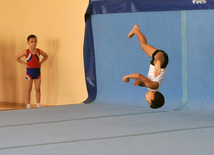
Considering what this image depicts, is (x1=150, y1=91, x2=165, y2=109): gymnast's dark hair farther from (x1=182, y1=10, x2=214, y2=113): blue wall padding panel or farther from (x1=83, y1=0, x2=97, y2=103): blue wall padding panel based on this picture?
(x1=83, y1=0, x2=97, y2=103): blue wall padding panel

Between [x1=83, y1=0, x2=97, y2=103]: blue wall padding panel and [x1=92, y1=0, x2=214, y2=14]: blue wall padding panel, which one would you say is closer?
[x1=92, y1=0, x2=214, y2=14]: blue wall padding panel

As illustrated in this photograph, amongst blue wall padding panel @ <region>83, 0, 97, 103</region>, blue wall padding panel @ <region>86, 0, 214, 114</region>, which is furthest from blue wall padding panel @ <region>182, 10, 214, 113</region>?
blue wall padding panel @ <region>83, 0, 97, 103</region>

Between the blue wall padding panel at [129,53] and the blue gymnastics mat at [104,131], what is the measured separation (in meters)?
0.29

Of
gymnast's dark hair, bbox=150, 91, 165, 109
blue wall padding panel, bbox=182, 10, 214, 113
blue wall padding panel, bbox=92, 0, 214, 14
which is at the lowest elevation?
gymnast's dark hair, bbox=150, 91, 165, 109

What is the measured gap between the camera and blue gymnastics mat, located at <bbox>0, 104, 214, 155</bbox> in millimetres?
4465

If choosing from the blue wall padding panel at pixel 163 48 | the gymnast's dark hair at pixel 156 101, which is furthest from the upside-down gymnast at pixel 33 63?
the gymnast's dark hair at pixel 156 101

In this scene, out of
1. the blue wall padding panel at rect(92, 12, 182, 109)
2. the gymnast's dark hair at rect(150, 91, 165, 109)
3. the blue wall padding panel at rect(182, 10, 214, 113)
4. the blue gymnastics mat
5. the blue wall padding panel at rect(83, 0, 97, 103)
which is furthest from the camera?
the blue wall padding panel at rect(83, 0, 97, 103)

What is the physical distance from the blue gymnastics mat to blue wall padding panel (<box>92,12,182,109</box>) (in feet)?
0.95

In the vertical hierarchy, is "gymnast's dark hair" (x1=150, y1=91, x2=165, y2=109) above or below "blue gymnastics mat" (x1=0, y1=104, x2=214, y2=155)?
above

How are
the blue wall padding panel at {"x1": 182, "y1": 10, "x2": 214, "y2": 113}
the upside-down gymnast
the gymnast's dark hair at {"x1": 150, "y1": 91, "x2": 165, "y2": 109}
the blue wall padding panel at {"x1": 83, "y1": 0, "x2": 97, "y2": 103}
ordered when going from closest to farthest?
the gymnast's dark hair at {"x1": 150, "y1": 91, "x2": 165, "y2": 109} < the blue wall padding panel at {"x1": 182, "y1": 10, "x2": 214, "y2": 113} < the blue wall padding panel at {"x1": 83, "y1": 0, "x2": 97, "y2": 103} < the upside-down gymnast

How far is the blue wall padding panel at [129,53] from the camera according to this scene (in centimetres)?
668

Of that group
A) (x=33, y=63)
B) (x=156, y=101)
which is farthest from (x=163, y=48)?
Result: (x=33, y=63)

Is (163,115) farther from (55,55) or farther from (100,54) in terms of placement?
(55,55)

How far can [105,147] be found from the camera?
4543 millimetres
